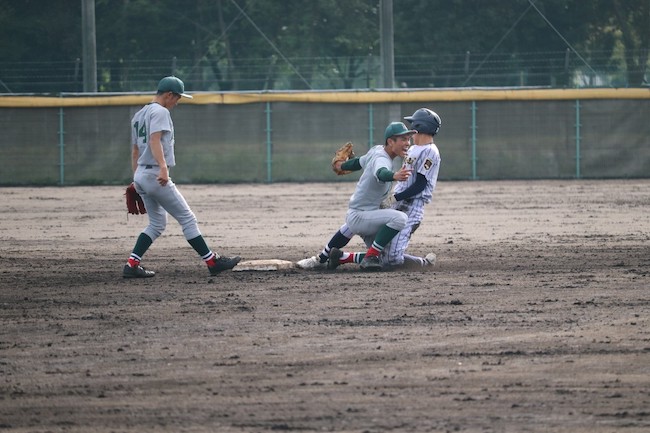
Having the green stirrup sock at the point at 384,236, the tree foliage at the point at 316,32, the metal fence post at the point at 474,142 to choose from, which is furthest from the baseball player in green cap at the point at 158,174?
the tree foliage at the point at 316,32

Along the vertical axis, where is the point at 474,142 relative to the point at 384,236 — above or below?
above

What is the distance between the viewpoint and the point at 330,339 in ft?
23.0

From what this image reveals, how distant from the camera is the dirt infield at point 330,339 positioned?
5258 millimetres

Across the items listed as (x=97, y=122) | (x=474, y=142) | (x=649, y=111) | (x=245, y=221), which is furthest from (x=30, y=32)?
(x=245, y=221)

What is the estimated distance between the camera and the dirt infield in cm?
526

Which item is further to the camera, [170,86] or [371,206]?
[371,206]

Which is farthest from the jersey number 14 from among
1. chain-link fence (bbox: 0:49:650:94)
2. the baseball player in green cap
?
chain-link fence (bbox: 0:49:650:94)

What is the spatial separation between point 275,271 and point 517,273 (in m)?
2.20

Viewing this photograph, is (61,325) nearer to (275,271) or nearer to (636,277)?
(275,271)

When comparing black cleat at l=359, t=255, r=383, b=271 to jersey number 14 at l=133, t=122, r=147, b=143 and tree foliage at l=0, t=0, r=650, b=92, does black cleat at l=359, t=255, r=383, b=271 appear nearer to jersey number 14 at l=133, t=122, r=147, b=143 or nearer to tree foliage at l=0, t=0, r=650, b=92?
jersey number 14 at l=133, t=122, r=147, b=143

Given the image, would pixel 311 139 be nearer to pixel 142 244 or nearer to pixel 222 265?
pixel 222 265

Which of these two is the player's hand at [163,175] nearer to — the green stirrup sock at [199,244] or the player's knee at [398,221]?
the green stirrup sock at [199,244]

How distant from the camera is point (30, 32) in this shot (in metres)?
38.7

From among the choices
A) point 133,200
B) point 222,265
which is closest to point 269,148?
point 133,200
